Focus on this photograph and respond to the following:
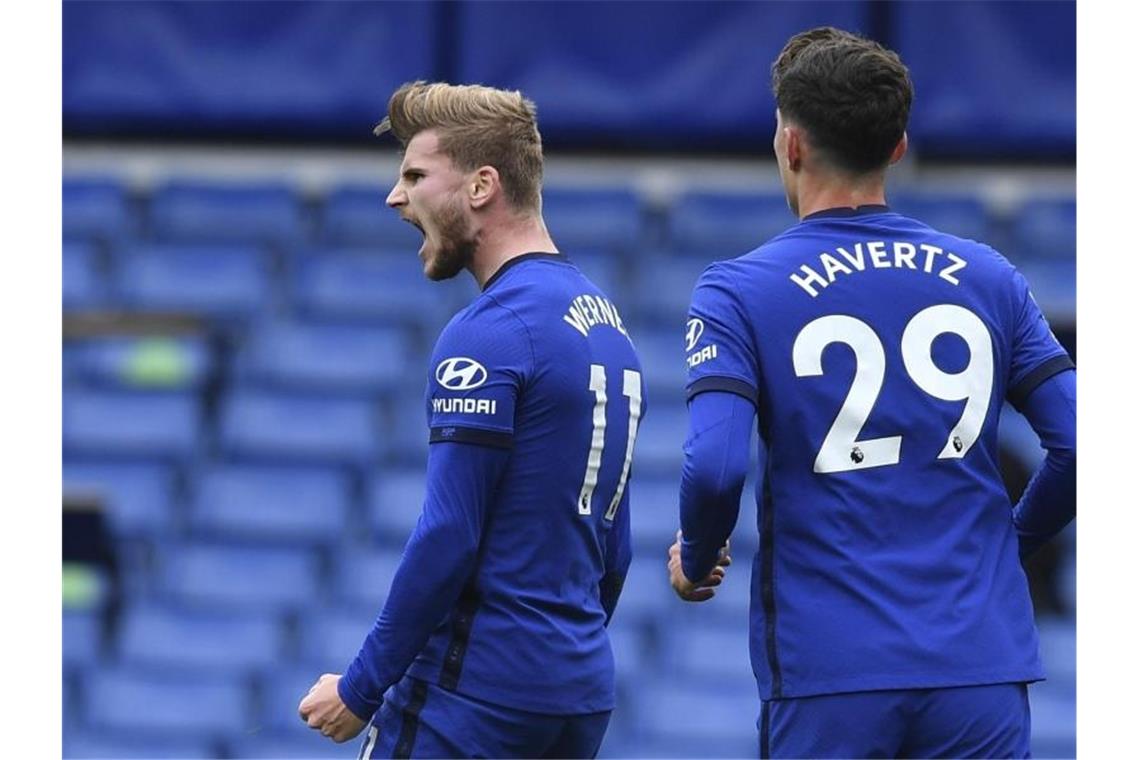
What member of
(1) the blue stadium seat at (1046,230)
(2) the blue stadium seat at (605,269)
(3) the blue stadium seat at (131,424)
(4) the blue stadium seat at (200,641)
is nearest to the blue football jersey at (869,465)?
(4) the blue stadium seat at (200,641)

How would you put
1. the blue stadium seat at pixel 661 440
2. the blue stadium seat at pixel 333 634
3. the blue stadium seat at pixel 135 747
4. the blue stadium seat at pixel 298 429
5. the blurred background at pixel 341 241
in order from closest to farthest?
the blue stadium seat at pixel 135 747, the blue stadium seat at pixel 333 634, the blurred background at pixel 341 241, the blue stadium seat at pixel 661 440, the blue stadium seat at pixel 298 429

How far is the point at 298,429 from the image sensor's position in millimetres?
6891

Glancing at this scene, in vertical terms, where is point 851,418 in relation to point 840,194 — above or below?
below

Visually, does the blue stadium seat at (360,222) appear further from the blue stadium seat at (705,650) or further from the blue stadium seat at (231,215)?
the blue stadium seat at (705,650)

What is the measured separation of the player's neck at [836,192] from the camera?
2729 millimetres

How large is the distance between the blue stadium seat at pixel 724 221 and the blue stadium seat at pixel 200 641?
7.01 ft

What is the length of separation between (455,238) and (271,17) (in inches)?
181

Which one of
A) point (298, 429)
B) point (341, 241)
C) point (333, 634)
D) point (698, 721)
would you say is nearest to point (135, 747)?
point (333, 634)

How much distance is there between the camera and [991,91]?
6941 millimetres

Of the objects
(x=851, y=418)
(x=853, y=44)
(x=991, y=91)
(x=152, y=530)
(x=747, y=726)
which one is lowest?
(x=747, y=726)

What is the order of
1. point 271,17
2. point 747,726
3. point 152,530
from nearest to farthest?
point 747,726 → point 152,530 → point 271,17
